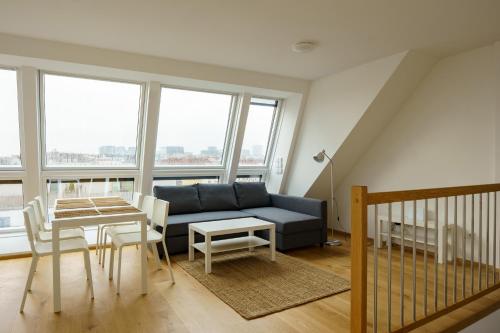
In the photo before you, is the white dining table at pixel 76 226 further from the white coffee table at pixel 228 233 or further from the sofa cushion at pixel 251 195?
the sofa cushion at pixel 251 195

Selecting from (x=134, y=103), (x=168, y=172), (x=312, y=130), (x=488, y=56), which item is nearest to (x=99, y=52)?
(x=134, y=103)

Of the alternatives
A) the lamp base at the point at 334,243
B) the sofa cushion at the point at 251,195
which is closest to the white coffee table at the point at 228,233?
the lamp base at the point at 334,243

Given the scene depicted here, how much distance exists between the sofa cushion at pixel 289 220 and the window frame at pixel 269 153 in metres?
1.14

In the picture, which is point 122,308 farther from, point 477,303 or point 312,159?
point 312,159

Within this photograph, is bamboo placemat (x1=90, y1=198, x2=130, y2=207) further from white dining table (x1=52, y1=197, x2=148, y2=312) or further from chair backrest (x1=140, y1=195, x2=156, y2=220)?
white dining table (x1=52, y1=197, x2=148, y2=312)

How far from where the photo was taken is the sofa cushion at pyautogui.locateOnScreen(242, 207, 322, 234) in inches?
165

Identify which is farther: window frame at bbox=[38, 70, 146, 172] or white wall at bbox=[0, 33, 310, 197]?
window frame at bbox=[38, 70, 146, 172]

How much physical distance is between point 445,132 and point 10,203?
528cm

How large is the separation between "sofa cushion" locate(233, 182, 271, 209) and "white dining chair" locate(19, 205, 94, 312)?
2.55 m

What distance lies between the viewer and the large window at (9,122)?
3867 mm

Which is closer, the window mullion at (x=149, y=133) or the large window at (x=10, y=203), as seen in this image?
the large window at (x=10, y=203)

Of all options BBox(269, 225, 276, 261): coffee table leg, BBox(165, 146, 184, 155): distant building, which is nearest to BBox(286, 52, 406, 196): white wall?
BBox(269, 225, 276, 261): coffee table leg

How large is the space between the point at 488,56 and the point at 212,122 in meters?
3.61

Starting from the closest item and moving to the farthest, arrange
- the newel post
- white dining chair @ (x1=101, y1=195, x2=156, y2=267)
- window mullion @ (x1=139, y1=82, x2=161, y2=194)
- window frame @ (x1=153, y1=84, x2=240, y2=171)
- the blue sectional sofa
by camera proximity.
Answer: the newel post, white dining chair @ (x1=101, y1=195, x2=156, y2=267), the blue sectional sofa, window mullion @ (x1=139, y1=82, x2=161, y2=194), window frame @ (x1=153, y1=84, x2=240, y2=171)
